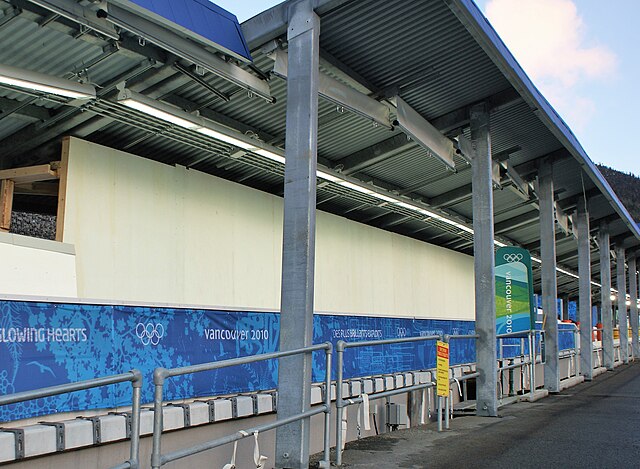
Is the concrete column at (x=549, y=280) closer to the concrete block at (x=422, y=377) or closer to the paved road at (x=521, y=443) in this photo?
the paved road at (x=521, y=443)

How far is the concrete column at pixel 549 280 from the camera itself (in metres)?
13.4

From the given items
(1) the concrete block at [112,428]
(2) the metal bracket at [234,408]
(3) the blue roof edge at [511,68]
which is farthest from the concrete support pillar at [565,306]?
(1) the concrete block at [112,428]

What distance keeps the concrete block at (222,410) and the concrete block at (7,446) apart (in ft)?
6.95

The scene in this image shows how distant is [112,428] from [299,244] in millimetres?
2246

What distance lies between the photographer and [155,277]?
1297 centimetres

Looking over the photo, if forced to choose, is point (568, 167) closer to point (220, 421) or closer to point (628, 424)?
point (628, 424)

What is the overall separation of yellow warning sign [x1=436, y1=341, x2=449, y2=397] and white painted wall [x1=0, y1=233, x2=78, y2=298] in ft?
18.0

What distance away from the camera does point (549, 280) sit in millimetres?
13727

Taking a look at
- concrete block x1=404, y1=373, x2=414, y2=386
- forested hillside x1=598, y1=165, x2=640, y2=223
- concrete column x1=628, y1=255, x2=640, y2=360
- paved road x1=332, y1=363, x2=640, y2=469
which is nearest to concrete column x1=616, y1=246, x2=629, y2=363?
concrete column x1=628, y1=255, x2=640, y2=360

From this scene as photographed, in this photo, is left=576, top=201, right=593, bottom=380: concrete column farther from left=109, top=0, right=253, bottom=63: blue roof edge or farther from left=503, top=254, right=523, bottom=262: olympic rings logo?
left=109, top=0, right=253, bottom=63: blue roof edge

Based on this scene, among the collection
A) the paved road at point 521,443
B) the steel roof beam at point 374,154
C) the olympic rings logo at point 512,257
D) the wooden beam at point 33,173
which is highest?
the steel roof beam at point 374,154

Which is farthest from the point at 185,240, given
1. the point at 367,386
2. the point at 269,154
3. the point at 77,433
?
the point at 77,433

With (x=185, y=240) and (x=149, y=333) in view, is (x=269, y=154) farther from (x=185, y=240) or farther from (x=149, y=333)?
(x=149, y=333)

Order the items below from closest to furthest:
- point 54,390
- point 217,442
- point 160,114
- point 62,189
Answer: point 54,390
point 217,442
point 160,114
point 62,189
